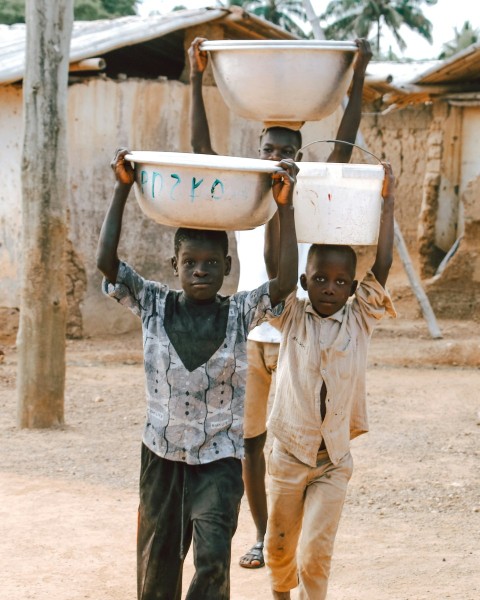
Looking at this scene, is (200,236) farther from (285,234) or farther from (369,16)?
(369,16)

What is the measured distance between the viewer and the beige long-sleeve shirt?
115 inches

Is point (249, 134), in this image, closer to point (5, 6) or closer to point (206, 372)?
point (206, 372)

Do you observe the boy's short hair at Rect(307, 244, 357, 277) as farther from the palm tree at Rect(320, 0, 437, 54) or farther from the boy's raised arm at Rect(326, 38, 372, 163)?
the palm tree at Rect(320, 0, 437, 54)

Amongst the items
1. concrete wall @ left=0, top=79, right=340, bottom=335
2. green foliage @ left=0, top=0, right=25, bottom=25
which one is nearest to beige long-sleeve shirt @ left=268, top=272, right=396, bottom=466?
concrete wall @ left=0, top=79, right=340, bottom=335

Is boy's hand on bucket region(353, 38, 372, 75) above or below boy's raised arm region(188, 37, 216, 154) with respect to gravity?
above

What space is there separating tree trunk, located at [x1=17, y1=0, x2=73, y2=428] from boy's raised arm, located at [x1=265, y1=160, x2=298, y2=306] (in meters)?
3.22

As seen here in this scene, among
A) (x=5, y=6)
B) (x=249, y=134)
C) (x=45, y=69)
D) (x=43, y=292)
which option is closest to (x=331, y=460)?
(x=43, y=292)

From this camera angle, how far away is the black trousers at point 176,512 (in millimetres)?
2645

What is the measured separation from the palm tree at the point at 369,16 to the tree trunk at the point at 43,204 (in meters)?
32.8

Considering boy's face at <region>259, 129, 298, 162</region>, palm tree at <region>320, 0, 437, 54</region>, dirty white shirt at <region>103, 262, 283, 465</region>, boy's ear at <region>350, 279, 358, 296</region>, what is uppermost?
palm tree at <region>320, 0, 437, 54</region>

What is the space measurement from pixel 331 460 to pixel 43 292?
3.16 m

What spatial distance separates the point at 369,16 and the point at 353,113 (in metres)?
35.6

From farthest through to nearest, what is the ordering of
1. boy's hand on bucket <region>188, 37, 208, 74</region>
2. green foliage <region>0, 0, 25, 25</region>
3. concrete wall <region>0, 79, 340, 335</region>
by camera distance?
green foliage <region>0, 0, 25, 25</region>
concrete wall <region>0, 79, 340, 335</region>
boy's hand on bucket <region>188, 37, 208, 74</region>

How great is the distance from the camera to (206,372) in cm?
269
